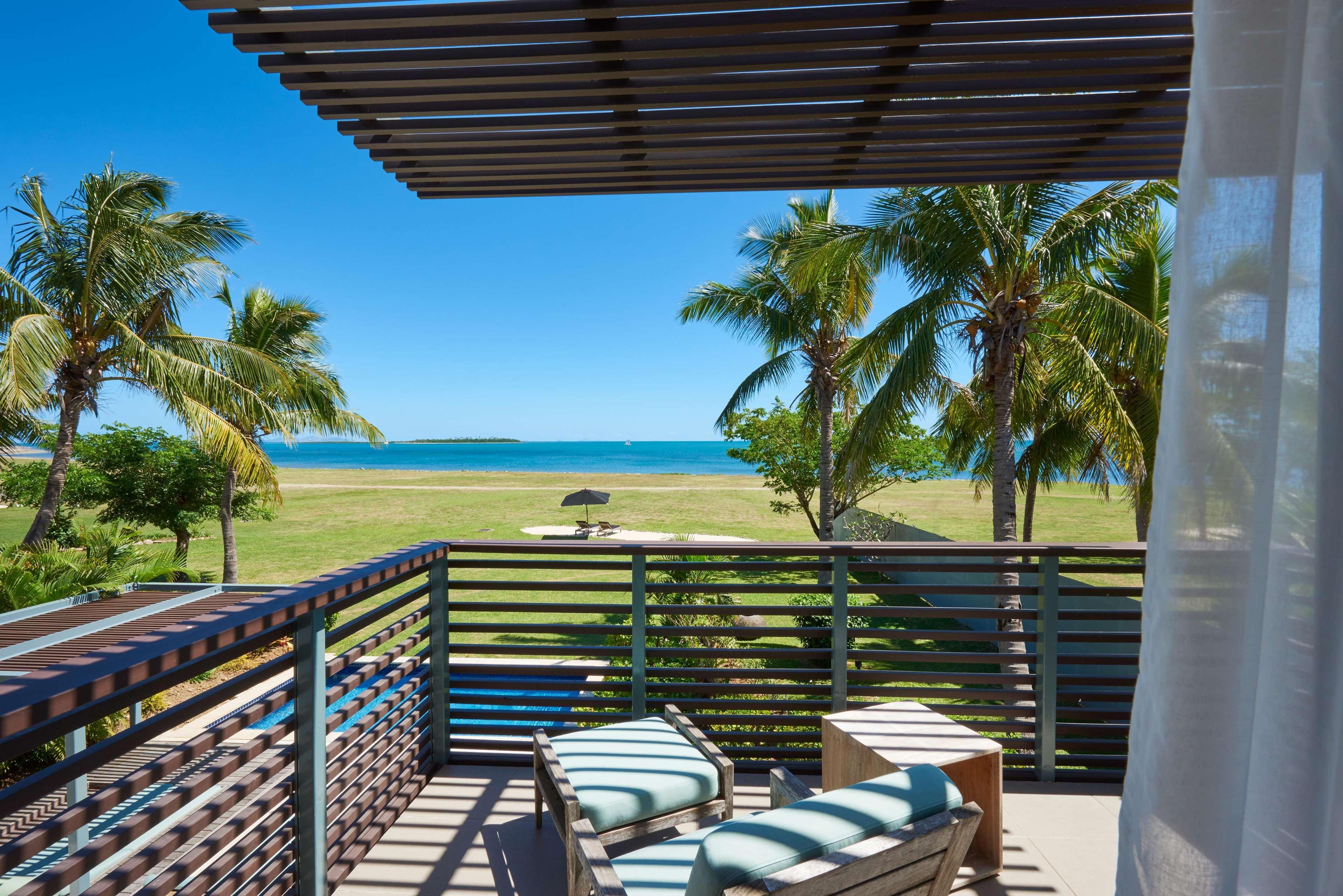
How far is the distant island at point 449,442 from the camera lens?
365 feet

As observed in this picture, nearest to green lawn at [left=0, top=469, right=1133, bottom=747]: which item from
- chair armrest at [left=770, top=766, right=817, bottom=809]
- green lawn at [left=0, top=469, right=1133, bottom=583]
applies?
green lawn at [left=0, top=469, right=1133, bottom=583]

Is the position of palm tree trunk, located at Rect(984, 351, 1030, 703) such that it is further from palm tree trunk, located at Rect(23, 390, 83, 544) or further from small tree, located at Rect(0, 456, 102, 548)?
small tree, located at Rect(0, 456, 102, 548)

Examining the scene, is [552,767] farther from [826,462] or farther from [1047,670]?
[826,462]

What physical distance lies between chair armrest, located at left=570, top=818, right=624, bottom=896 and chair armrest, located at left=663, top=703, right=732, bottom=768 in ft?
1.91

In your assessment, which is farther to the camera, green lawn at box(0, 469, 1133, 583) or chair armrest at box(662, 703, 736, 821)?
green lawn at box(0, 469, 1133, 583)

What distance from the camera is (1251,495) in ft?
2.12

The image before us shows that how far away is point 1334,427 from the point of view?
0.59 meters

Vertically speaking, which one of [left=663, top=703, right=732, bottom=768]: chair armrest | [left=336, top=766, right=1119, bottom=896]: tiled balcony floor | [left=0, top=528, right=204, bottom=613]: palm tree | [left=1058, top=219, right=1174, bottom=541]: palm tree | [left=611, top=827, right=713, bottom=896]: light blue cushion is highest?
[left=1058, top=219, right=1174, bottom=541]: palm tree

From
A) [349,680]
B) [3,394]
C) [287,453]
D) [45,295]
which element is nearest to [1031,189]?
[349,680]

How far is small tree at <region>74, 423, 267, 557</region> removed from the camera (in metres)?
16.5

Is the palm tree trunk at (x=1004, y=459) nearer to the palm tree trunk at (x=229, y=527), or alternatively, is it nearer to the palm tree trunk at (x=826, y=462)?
the palm tree trunk at (x=826, y=462)

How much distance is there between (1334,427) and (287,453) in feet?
333

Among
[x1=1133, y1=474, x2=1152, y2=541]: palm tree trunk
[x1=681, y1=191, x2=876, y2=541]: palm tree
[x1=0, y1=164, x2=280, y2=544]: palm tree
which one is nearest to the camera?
[x1=1133, y1=474, x2=1152, y2=541]: palm tree trunk

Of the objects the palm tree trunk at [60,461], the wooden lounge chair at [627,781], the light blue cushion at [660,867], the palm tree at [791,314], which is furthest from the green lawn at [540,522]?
the light blue cushion at [660,867]
